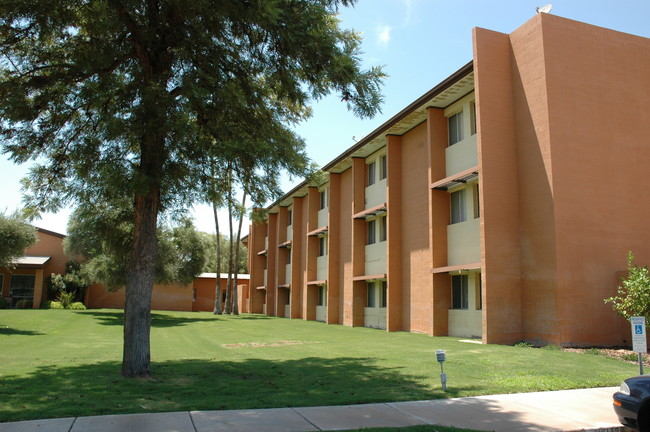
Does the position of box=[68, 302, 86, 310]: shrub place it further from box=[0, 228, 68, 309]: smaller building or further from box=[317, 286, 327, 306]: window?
box=[317, 286, 327, 306]: window

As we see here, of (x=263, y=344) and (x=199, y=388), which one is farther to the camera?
(x=263, y=344)

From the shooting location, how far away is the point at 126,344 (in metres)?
10.4

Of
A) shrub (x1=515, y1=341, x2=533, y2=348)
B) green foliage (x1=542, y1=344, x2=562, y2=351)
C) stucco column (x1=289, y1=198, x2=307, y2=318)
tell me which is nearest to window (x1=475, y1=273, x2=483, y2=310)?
shrub (x1=515, y1=341, x2=533, y2=348)

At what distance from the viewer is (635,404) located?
6.67 m

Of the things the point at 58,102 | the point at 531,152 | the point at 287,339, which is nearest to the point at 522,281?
the point at 531,152

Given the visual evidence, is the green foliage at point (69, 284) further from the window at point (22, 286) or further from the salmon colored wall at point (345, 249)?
the salmon colored wall at point (345, 249)

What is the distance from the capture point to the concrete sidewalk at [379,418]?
6.56 metres

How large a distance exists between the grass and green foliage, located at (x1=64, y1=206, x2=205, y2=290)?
12.0 feet

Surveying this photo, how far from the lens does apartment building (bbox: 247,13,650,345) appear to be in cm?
1666

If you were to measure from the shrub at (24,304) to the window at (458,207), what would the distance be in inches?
1474

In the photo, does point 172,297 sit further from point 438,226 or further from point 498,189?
point 498,189

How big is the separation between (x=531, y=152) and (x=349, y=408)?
12675mm

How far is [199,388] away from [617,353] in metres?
12.0

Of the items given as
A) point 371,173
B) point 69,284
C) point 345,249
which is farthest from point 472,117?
point 69,284
